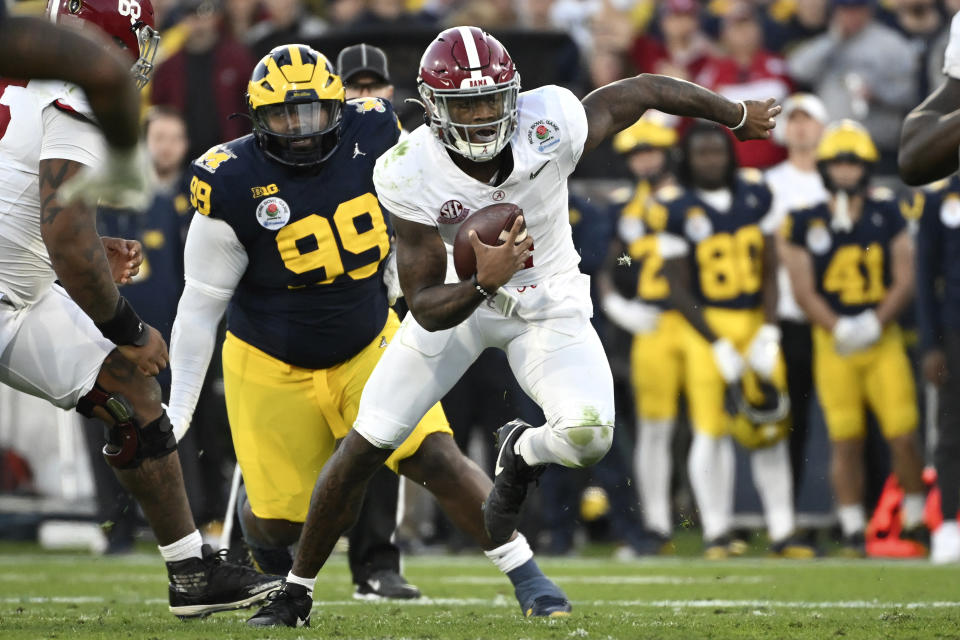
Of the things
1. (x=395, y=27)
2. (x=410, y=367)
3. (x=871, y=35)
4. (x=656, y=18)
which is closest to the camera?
(x=410, y=367)

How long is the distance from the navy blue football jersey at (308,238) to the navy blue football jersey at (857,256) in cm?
332

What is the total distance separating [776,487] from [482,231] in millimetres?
3910

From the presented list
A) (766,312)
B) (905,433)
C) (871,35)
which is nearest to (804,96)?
(871,35)

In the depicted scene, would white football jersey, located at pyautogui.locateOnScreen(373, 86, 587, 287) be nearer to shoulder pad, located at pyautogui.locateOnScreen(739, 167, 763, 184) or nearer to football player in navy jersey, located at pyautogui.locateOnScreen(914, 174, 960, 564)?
football player in navy jersey, located at pyautogui.locateOnScreen(914, 174, 960, 564)

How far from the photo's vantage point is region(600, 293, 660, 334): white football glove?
822 cm

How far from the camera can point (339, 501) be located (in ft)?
15.5

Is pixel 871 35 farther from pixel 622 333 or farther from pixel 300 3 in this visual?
pixel 300 3

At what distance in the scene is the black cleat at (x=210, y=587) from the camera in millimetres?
5023

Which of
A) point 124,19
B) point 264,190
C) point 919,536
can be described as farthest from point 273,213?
point 919,536

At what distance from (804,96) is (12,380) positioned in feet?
17.3

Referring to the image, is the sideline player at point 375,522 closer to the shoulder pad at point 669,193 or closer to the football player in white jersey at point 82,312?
the football player in white jersey at point 82,312

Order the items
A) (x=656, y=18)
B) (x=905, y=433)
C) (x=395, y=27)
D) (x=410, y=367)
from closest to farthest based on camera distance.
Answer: (x=410, y=367)
(x=905, y=433)
(x=395, y=27)
(x=656, y=18)

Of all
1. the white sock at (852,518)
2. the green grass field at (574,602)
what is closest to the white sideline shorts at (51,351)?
the green grass field at (574,602)

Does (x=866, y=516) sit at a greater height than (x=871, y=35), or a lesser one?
lesser
